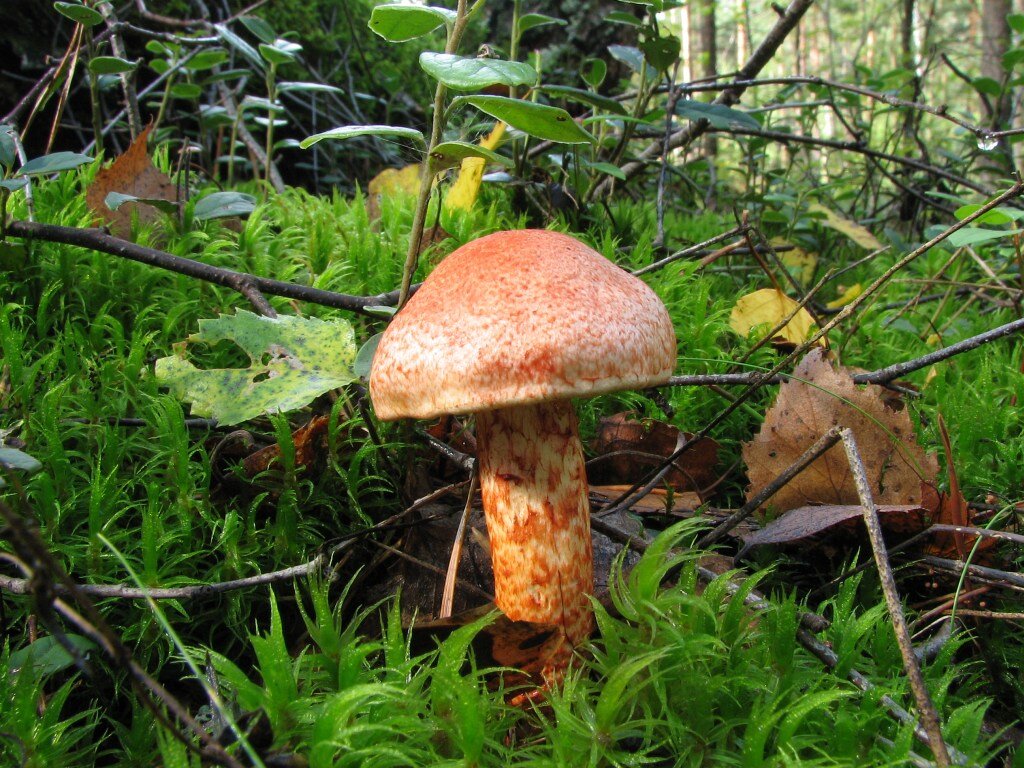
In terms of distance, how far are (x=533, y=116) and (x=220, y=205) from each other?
1549mm

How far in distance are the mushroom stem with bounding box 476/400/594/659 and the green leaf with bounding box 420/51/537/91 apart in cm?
63

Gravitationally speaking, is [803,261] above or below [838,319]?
below

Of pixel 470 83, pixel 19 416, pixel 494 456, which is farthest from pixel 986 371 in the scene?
pixel 19 416

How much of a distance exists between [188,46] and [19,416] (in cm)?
269

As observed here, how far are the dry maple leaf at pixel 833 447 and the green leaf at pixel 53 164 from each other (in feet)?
6.75

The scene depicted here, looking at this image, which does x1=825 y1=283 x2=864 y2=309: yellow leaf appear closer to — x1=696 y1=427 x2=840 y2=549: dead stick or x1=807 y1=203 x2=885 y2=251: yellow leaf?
x1=807 y1=203 x2=885 y2=251: yellow leaf

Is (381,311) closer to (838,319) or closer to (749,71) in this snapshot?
(838,319)

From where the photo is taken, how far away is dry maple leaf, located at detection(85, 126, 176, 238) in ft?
7.89

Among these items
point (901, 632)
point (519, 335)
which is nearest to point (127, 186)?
point (519, 335)

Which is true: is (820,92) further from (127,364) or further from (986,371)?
(127,364)

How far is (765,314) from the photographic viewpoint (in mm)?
2496

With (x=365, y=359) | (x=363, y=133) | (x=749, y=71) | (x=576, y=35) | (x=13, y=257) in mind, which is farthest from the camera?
(x=576, y=35)

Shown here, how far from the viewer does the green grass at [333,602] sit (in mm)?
1188

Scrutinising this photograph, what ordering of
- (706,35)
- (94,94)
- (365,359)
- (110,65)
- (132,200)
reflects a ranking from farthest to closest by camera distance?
(706,35), (94,94), (110,65), (132,200), (365,359)
